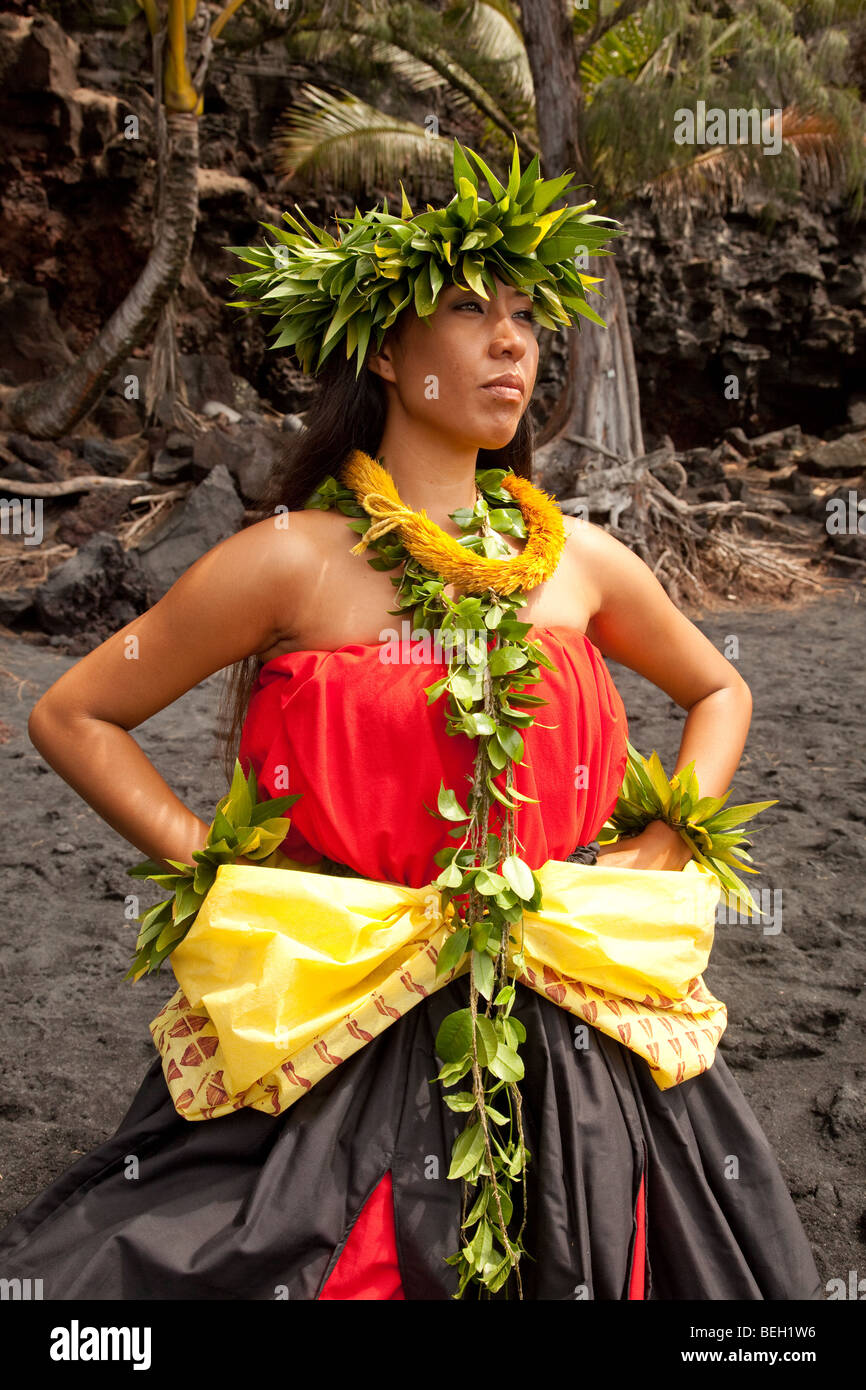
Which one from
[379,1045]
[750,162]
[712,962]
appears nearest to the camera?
[379,1045]

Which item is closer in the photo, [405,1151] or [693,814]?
[405,1151]

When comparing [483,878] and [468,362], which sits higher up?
[468,362]

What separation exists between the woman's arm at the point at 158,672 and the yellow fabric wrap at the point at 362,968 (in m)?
0.22

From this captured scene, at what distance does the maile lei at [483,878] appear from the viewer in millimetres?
1545

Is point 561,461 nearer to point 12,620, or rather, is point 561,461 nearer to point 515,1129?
point 12,620

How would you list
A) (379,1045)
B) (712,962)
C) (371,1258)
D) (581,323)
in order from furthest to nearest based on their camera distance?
(581,323)
(712,962)
(379,1045)
(371,1258)

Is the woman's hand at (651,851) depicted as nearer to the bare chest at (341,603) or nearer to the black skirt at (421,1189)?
the black skirt at (421,1189)

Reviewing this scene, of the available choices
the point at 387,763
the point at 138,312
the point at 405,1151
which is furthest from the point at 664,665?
the point at 138,312

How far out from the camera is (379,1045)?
166 cm

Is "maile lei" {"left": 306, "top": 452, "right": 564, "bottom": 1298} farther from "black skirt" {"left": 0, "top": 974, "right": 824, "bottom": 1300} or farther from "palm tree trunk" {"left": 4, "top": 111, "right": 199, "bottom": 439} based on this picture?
"palm tree trunk" {"left": 4, "top": 111, "right": 199, "bottom": 439}

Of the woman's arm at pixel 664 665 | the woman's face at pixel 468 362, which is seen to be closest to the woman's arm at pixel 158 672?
the woman's face at pixel 468 362

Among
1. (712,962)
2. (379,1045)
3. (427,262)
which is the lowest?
(712,962)

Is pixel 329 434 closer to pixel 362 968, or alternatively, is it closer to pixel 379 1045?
pixel 362 968

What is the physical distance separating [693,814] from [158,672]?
926 mm
